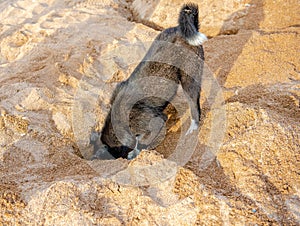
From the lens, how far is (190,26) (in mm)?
3037

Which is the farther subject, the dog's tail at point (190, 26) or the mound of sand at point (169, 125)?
the dog's tail at point (190, 26)

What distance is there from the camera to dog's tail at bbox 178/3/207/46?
2986 millimetres

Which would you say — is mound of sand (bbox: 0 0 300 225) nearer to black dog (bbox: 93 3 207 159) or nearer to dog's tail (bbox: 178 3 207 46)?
black dog (bbox: 93 3 207 159)

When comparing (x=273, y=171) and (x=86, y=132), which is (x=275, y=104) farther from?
(x=86, y=132)

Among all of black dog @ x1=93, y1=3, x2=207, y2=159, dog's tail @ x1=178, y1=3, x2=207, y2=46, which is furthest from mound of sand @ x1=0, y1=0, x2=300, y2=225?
dog's tail @ x1=178, y1=3, x2=207, y2=46

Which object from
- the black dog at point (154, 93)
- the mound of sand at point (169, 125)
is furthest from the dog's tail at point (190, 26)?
the mound of sand at point (169, 125)

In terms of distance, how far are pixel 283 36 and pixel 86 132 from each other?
3.15m

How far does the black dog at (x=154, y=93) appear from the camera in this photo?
3158 mm

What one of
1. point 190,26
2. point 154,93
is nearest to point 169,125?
point 154,93

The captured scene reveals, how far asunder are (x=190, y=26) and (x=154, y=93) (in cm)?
81

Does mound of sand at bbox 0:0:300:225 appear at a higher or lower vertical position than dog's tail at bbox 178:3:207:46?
lower

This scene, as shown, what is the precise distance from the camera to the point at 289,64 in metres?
3.97

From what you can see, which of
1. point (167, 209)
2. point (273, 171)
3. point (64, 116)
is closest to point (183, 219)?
point (167, 209)

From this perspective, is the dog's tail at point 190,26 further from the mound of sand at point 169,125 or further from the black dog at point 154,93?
the mound of sand at point 169,125
